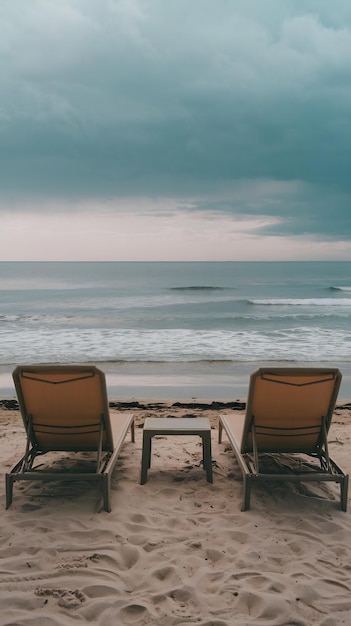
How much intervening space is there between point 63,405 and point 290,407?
184 cm

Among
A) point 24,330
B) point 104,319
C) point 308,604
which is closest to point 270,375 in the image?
point 308,604

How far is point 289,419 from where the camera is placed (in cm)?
384

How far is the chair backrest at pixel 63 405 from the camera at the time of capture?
146 inches

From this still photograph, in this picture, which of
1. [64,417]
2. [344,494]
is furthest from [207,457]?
[64,417]

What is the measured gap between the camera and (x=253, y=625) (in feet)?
7.84

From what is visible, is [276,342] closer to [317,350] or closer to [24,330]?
[317,350]

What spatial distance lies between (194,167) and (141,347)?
1075 inches

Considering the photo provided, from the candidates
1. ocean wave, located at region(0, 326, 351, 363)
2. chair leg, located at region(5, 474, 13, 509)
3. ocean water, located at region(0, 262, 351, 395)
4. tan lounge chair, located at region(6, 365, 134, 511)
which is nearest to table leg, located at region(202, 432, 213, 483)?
tan lounge chair, located at region(6, 365, 134, 511)

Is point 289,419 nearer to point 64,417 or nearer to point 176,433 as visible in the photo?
point 176,433

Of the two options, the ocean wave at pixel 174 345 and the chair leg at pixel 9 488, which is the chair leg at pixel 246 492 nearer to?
the chair leg at pixel 9 488

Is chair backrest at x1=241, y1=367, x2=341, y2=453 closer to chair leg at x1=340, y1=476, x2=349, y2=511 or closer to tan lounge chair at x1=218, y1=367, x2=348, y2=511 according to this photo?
tan lounge chair at x1=218, y1=367, x2=348, y2=511

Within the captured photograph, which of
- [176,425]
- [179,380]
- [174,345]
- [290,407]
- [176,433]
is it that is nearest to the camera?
[290,407]

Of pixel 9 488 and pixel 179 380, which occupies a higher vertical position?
pixel 9 488

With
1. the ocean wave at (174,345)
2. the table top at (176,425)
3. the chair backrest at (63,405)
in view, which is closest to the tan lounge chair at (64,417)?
the chair backrest at (63,405)
